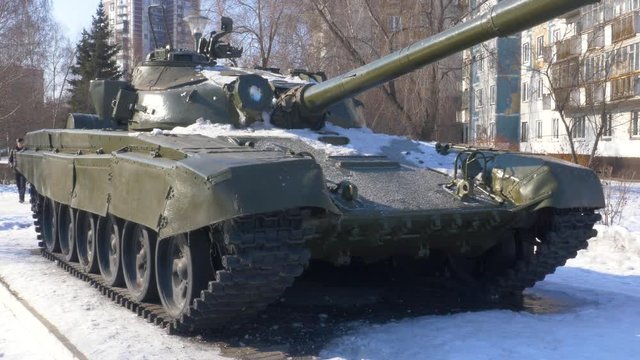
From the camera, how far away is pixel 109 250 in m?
8.02

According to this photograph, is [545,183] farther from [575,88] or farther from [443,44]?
[575,88]

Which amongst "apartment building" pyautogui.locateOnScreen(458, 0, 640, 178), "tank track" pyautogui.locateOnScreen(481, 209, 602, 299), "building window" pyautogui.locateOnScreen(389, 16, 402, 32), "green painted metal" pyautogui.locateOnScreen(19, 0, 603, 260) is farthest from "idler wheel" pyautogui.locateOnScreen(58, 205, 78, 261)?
"apartment building" pyautogui.locateOnScreen(458, 0, 640, 178)

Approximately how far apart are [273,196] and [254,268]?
0.53m

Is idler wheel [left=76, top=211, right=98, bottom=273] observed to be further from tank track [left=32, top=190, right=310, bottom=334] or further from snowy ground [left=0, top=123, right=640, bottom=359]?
tank track [left=32, top=190, right=310, bottom=334]

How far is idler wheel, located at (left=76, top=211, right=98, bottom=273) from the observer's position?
8.40m

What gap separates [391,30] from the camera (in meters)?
20.3

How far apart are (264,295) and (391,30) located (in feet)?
51.0

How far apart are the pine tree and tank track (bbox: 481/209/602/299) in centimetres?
3271

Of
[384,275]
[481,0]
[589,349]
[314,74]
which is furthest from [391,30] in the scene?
[589,349]

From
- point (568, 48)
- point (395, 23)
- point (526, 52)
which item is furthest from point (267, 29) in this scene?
point (526, 52)

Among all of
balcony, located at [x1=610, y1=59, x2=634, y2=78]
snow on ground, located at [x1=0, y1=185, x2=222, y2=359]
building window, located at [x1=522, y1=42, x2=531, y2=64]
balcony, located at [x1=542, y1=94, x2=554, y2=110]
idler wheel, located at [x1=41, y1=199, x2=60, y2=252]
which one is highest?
building window, located at [x1=522, y1=42, x2=531, y2=64]

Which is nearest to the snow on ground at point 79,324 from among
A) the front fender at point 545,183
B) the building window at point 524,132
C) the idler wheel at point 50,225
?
the idler wheel at point 50,225

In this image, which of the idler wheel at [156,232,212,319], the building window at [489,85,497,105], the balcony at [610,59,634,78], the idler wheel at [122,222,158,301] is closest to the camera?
the idler wheel at [156,232,212,319]

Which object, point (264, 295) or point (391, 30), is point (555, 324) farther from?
point (391, 30)
